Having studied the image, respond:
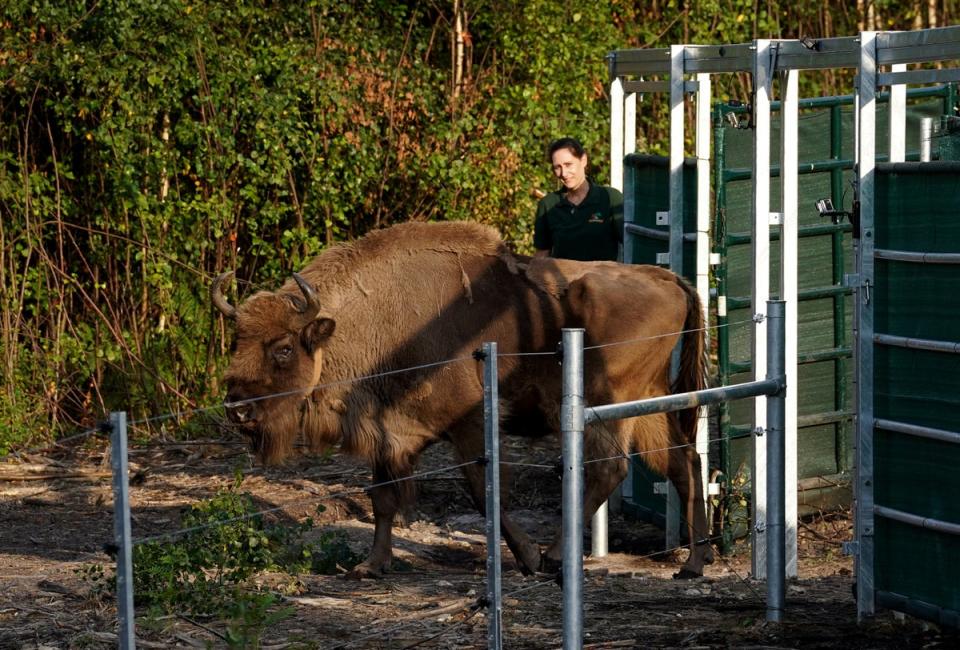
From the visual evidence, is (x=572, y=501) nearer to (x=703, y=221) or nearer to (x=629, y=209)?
(x=703, y=221)

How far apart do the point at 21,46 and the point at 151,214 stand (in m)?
1.82

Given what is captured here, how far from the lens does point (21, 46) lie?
12719 mm

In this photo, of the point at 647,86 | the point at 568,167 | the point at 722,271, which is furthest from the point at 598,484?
the point at 647,86

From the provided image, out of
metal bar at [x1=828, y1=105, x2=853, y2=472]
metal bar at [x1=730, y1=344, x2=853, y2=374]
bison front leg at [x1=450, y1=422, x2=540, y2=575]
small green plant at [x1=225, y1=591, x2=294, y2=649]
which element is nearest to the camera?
small green plant at [x1=225, y1=591, x2=294, y2=649]

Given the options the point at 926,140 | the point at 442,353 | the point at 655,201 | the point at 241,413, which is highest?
the point at 926,140

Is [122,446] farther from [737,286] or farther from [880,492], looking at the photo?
[737,286]

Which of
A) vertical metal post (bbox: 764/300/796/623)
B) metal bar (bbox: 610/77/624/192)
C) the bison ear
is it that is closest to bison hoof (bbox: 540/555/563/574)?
the bison ear

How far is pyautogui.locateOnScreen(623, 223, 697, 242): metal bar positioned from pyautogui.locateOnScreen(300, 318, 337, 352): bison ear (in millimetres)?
2222

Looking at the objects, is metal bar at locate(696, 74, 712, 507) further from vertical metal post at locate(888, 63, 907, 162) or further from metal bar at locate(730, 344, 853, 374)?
vertical metal post at locate(888, 63, 907, 162)

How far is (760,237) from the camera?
26.8 ft

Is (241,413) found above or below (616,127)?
below

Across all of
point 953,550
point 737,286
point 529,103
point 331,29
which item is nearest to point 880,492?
point 953,550

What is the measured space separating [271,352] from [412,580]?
1583 millimetres

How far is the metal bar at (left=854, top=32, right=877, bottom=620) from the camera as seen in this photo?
6660 mm
